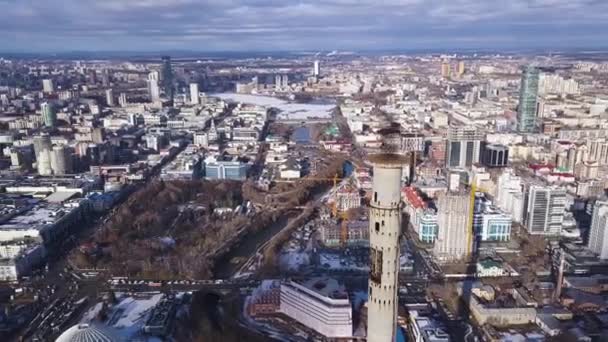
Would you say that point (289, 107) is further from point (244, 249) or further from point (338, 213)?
point (244, 249)

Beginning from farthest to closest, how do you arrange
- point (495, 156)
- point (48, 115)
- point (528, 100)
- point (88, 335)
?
1. point (48, 115)
2. point (528, 100)
3. point (495, 156)
4. point (88, 335)

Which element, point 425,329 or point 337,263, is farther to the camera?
point 337,263

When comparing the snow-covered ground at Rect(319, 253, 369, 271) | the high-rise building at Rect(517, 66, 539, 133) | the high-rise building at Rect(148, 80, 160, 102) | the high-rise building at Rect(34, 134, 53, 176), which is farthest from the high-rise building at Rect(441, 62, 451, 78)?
the snow-covered ground at Rect(319, 253, 369, 271)

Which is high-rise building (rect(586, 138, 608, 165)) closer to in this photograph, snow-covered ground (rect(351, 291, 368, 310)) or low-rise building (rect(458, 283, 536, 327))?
low-rise building (rect(458, 283, 536, 327))

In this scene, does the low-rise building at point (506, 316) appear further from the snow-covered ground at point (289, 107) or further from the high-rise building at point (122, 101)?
the high-rise building at point (122, 101)

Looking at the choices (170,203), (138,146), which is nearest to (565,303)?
(170,203)

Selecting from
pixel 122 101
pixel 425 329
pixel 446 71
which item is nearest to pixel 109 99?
pixel 122 101

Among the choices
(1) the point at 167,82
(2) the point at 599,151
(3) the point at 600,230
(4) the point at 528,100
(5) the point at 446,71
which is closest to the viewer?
(3) the point at 600,230
